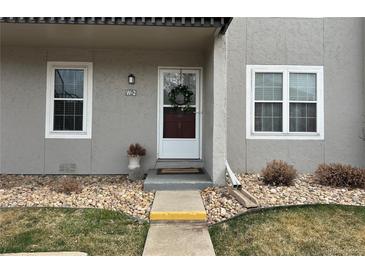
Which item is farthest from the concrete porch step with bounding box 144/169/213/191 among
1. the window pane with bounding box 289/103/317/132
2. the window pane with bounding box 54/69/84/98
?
the window pane with bounding box 54/69/84/98

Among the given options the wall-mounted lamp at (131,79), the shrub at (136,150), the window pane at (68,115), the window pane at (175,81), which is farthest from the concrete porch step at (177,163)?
the window pane at (68,115)

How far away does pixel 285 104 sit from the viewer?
269 inches

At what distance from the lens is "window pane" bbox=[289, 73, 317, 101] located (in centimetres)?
687

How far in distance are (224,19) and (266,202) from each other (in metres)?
3.25

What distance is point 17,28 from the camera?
549 centimetres

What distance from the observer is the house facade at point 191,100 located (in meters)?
6.79

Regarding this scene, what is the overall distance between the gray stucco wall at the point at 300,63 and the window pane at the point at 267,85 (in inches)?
12.2

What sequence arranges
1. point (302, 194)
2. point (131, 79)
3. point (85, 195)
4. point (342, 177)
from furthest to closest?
1. point (131, 79)
2. point (342, 177)
3. point (85, 195)
4. point (302, 194)

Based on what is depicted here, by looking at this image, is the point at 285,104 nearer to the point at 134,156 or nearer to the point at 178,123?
the point at 178,123

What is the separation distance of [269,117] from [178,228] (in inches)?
166

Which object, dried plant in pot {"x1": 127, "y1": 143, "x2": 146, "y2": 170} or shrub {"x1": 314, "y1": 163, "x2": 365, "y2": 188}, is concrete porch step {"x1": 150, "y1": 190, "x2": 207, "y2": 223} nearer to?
dried plant in pot {"x1": 127, "y1": 143, "x2": 146, "y2": 170}

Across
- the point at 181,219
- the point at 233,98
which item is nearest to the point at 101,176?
the point at 181,219

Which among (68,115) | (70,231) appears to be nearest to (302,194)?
(70,231)
